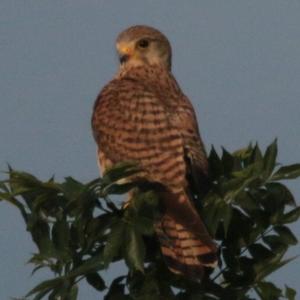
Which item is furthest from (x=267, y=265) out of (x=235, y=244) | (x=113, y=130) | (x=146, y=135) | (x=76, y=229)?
(x=113, y=130)

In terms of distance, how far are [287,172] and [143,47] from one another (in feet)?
10.2

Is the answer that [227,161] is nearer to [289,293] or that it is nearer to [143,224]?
[289,293]

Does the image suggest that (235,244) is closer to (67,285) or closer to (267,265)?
(267,265)

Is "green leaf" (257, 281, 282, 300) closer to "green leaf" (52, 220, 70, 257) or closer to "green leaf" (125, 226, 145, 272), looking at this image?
"green leaf" (125, 226, 145, 272)

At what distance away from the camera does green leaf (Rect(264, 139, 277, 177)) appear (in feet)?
14.0

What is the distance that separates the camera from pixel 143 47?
23.7ft

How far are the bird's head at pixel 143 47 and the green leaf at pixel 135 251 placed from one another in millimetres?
3342

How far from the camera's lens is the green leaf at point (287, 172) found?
4.29 m

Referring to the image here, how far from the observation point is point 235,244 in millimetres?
4340

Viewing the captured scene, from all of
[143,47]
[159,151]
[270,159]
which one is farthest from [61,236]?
[143,47]

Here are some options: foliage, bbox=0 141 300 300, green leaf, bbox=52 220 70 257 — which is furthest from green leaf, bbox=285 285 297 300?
green leaf, bbox=52 220 70 257

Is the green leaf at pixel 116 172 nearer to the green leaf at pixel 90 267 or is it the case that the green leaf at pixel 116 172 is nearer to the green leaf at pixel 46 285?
the green leaf at pixel 90 267

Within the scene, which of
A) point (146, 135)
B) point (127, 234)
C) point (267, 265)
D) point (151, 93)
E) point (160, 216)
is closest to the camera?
point (127, 234)

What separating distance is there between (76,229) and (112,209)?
9.5 inches
